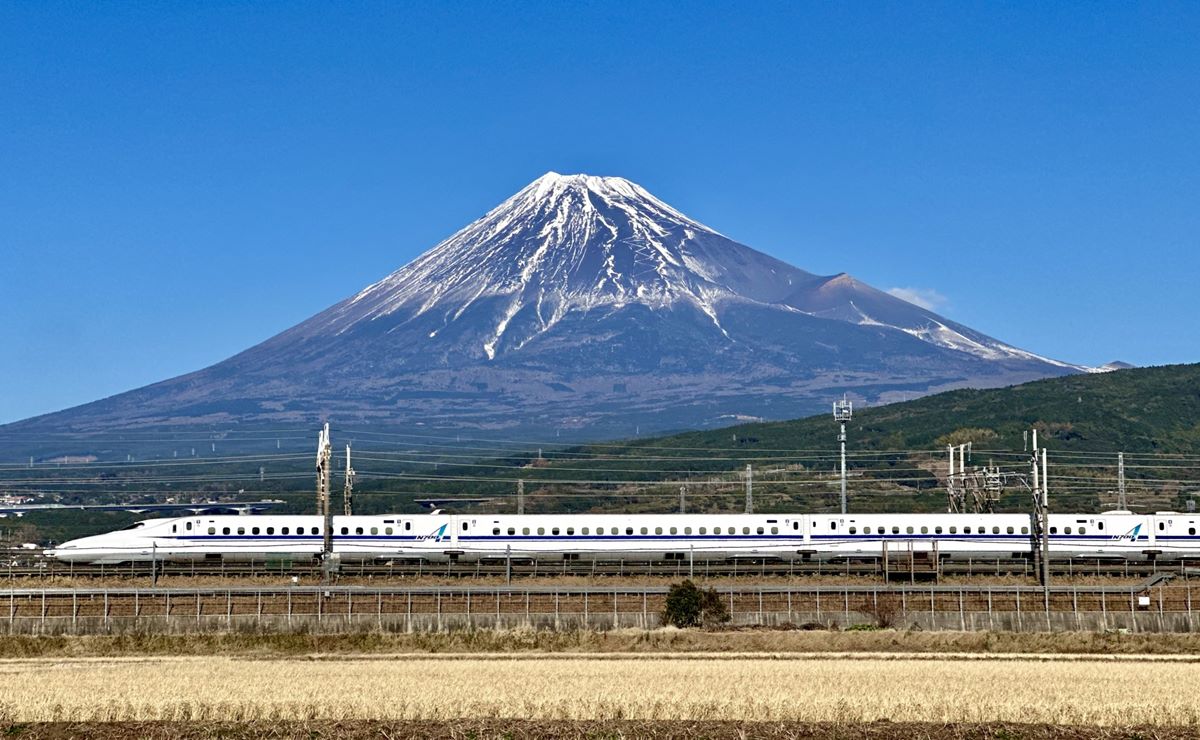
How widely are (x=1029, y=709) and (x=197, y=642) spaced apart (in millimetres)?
33965

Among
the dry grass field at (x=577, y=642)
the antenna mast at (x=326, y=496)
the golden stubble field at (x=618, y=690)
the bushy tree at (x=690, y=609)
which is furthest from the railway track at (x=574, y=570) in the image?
the golden stubble field at (x=618, y=690)

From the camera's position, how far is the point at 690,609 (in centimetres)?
6806

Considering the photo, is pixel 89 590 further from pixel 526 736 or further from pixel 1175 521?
pixel 1175 521

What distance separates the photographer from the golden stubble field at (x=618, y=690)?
43531 mm

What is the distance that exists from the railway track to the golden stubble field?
27060mm

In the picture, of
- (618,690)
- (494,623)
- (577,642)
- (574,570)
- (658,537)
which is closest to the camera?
(618,690)

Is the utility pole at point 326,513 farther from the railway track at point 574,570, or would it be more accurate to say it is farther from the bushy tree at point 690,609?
the bushy tree at point 690,609

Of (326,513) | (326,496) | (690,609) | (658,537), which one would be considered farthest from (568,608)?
(658,537)

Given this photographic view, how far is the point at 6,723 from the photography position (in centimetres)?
4322

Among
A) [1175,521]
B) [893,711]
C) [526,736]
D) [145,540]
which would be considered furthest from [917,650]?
[145,540]

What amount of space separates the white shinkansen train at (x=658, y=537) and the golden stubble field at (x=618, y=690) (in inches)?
1280

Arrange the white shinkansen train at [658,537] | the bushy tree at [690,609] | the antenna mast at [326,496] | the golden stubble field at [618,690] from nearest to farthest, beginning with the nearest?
the golden stubble field at [618,690], the bushy tree at [690,609], the antenna mast at [326,496], the white shinkansen train at [658,537]

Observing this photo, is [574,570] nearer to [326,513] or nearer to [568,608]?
[326,513]

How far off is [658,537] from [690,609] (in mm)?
24010
